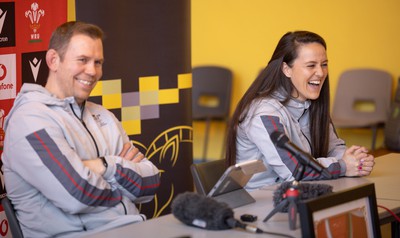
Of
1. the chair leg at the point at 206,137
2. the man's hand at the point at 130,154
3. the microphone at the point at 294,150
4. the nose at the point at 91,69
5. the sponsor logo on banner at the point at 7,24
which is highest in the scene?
the sponsor logo on banner at the point at 7,24

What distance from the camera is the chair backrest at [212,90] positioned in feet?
25.7

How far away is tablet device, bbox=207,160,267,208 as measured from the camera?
2885 millimetres

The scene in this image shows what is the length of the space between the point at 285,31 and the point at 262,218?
5.11 meters

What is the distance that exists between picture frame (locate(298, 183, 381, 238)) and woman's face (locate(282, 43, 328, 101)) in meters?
1.23

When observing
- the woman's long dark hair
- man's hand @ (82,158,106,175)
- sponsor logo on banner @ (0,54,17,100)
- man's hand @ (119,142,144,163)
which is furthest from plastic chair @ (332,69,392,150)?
man's hand @ (82,158,106,175)

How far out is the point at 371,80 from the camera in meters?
7.24

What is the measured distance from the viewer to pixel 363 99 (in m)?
7.30

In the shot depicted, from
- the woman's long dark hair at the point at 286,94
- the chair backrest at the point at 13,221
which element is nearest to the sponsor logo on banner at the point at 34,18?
the woman's long dark hair at the point at 286,94

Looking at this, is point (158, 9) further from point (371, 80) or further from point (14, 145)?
point (371, 80)

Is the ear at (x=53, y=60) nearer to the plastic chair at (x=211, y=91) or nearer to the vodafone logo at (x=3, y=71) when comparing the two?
the vodafone logo at (x=3, y=71)

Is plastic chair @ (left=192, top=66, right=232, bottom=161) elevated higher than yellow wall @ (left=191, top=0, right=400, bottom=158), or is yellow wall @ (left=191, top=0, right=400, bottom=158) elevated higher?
yellow wall @ (left=191, top=0, right=400, bottom=158)

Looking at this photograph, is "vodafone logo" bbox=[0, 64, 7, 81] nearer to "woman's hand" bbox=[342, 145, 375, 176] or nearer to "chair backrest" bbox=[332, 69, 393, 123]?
"woman's hand" bbox=[342, 145, 375, 176]

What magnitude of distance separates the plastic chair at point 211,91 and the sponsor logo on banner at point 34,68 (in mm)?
3972

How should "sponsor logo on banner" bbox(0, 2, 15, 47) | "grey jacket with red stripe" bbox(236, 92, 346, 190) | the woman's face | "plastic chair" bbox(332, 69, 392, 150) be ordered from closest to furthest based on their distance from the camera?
1. "grey jacket with red stripe" bbox(236, 92, 346, 190)
2. "sponsor logo on banner" bbox(0, 2, 15, 47)
3. the woman's face
4. "plastic chair" bbox(332, 69, 392, 150)
